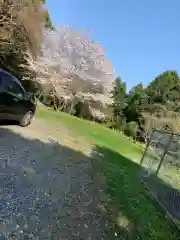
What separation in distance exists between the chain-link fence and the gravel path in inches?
67.7

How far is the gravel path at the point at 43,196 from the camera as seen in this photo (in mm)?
4473

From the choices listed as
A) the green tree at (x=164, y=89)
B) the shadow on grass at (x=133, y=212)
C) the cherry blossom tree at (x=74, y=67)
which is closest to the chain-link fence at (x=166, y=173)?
the shadow on grass at (x=133, y=212)

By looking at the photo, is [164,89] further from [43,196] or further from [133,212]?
[43,196]

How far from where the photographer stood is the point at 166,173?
28.3ft

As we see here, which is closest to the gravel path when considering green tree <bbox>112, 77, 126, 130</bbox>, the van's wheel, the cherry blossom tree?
the van's wheel

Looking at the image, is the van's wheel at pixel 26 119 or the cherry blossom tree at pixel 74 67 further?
the cherry blossom tree at pixel 74 67

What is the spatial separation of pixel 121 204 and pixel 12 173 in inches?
89.9

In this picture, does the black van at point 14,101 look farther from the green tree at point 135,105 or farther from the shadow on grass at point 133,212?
the green tree at point 135,105

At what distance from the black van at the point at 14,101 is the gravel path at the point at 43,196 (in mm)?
731

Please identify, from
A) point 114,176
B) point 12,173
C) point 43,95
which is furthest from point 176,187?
point 43,95

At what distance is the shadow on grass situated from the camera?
5652mm

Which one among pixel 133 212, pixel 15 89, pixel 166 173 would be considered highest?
pixel 15 89

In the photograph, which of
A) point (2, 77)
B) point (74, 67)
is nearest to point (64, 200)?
point (2, 77)

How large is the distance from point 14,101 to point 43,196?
452cm
